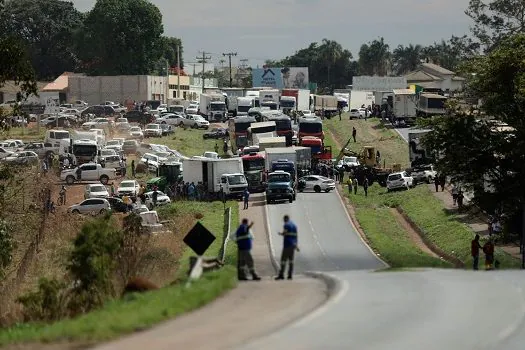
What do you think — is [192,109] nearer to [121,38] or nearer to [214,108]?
[214,108]

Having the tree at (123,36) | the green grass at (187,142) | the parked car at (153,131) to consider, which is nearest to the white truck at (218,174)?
the green grass at (187,142)

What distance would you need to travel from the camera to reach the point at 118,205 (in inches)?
2635

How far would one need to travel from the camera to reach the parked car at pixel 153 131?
10525cm

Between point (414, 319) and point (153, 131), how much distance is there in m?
88.3

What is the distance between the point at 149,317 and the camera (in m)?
17.6

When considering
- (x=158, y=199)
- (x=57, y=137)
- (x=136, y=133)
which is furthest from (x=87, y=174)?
(x=136, y=133)

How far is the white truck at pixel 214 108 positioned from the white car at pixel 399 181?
5015cm

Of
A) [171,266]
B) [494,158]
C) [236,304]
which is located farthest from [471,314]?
[494,158]

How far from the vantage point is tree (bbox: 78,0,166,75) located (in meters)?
Result: 168

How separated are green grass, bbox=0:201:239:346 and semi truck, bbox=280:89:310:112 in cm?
11010

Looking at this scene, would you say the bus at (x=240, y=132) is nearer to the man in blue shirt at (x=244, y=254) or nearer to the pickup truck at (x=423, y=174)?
the pickup truck at (x=423, y=174)

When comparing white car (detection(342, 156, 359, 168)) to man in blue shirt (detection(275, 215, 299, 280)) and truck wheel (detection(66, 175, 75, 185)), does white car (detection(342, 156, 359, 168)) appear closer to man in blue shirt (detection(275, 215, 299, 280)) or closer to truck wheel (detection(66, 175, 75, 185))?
truck wheel (detection(66, 175, 75, 185))

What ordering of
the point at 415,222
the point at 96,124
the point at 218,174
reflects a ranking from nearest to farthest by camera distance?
the point at 415,222, the point at 218,174, the point at 96,124

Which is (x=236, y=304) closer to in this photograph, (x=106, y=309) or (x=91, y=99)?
(x=106, y=309)
